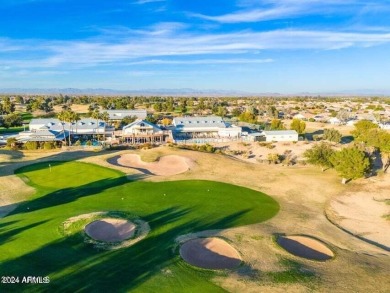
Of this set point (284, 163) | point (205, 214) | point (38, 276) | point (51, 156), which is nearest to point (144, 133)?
point (51, 156)

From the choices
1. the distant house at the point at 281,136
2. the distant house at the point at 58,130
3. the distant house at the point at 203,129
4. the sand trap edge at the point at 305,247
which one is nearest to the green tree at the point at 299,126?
the distant house at the point at 281,136

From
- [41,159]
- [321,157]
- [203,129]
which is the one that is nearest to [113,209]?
[41,159]

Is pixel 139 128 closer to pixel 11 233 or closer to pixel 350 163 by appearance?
pixel 350 163

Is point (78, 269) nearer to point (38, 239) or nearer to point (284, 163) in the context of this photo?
point (38, 239)

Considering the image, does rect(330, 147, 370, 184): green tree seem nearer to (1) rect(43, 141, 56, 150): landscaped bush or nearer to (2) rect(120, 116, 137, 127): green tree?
(1) rect(43, 141, 56, 150): landscaped bush

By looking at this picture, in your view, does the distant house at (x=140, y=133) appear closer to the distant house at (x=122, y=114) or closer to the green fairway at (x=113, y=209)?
the green fairway at (x=113, y=209)

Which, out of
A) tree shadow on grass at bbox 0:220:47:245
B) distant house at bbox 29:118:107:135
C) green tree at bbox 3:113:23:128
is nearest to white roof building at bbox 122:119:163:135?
distant house at bbox 29:118:107:135
